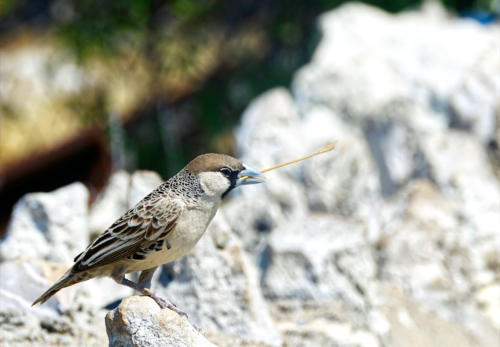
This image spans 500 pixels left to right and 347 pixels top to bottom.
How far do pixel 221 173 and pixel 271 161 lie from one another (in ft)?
10.0

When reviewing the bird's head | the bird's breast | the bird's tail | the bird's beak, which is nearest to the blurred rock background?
the bird's breast

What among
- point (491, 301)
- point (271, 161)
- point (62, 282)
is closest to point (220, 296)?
point (62, 282)

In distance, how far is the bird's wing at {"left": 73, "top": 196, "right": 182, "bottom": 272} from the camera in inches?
177

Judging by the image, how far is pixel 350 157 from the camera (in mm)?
7465

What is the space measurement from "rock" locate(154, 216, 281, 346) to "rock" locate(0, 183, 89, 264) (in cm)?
99

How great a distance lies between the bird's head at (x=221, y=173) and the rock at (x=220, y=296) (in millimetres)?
913

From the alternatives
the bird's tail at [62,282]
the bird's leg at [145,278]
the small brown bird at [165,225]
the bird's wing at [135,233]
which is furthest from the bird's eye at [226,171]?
the bird's tail at [62,282]

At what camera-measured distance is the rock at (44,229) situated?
5.88 m

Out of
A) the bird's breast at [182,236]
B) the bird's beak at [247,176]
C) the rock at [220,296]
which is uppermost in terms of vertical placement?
the bird's beak at [247,176]

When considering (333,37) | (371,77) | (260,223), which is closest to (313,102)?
(371,77)

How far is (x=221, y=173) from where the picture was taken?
4625 millimetres

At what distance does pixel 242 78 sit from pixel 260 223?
20.1ft

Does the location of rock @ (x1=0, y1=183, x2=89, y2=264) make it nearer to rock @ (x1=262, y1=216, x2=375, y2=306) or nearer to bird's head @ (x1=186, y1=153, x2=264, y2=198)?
rock @ (x1=262, y1=216, x2=375, y2=306)

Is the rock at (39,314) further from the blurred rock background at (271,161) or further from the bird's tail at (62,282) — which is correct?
the bird's tail at (62,282)
